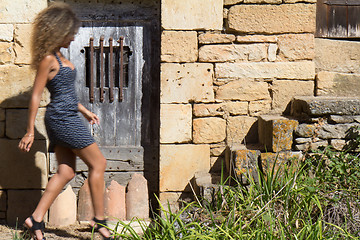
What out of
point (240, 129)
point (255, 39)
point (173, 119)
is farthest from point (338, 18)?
point (173, 119)

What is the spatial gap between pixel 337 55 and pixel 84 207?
9.55ft

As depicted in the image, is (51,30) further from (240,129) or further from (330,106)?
(330,106)

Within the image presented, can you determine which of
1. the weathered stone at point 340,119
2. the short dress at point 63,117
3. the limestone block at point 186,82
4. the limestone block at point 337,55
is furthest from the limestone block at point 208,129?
the short dress at point 63,117

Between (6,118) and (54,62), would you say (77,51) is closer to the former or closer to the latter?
(6,118)

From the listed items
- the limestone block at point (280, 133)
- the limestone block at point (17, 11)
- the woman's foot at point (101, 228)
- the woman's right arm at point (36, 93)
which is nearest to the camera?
the woman's right arm at point (36, 93)

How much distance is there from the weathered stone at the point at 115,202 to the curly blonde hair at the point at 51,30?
1.65m

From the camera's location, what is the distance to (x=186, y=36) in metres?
4.63

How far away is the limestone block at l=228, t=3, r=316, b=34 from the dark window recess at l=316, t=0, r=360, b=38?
10.8 inches

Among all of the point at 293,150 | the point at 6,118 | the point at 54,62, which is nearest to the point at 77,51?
the point at 6,118

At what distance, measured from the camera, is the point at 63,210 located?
476 cm

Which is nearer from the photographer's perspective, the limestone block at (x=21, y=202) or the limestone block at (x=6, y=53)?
the limestone block at (x=6, y=53)

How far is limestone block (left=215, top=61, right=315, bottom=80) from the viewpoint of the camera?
468 centimetres

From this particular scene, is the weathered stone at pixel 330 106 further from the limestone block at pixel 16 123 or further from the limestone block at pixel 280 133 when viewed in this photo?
the limestone block at pixel 16 123

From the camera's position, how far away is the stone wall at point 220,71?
4637 millimetres
